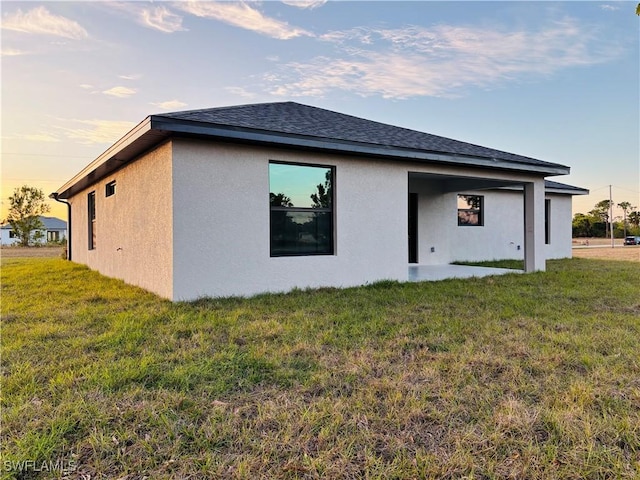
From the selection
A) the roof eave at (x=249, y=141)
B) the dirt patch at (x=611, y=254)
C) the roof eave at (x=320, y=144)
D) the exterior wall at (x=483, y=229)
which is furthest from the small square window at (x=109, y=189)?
the dirt patch at (x=611, y=254)

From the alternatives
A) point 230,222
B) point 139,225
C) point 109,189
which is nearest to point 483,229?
point 230,222

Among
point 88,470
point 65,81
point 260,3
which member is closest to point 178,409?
point 88,470

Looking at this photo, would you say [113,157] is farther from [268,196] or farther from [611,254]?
[611,254]

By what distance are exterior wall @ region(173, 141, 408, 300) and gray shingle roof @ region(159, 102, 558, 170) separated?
1.52 feet

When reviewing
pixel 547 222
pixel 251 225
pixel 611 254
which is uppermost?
pixel 547 222

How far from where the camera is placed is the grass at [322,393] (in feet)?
6.59

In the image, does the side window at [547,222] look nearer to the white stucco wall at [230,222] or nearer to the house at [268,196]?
the house at [268,196]

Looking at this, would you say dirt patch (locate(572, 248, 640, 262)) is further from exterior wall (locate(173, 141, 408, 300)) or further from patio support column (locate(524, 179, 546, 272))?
exterior wall (locate(173, 141, 408, 300))

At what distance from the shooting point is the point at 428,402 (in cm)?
265

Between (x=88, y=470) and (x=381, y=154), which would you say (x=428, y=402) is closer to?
(x=88, y=470)

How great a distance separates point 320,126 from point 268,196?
6.70 ft

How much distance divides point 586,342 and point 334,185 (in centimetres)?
488

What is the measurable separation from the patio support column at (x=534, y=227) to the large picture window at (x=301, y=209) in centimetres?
594

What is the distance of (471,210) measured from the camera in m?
13.9
